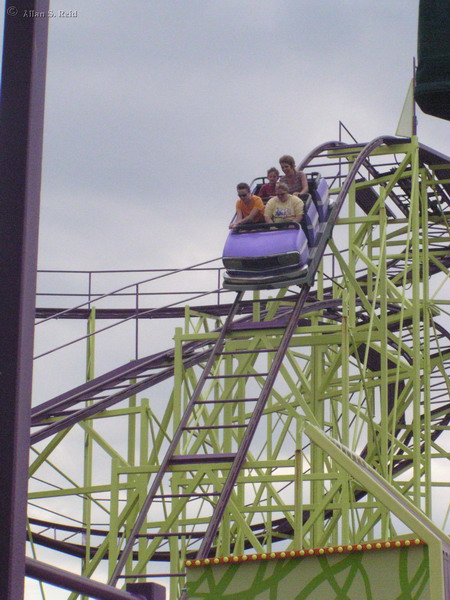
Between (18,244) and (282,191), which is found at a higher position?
(282,191)

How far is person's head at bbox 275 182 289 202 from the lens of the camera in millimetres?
12047

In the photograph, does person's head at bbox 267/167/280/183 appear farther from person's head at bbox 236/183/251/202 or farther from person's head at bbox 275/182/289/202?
person's head at bbox 275/182/289/202

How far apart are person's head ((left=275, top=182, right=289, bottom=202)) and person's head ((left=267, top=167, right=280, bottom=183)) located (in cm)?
72

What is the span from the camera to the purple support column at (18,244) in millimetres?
2236

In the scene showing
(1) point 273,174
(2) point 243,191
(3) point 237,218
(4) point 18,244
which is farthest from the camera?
(1) point 273,174

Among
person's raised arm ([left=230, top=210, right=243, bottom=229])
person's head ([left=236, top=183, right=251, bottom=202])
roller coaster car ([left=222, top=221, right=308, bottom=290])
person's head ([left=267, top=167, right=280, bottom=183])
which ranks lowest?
roller coaster car ([left=222, top=221, right=308, bottom=290])

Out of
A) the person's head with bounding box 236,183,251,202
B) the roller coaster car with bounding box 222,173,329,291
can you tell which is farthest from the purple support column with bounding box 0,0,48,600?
the person's head with bounding box 236,183,251,202

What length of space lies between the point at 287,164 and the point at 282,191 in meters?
0.72

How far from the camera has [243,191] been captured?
12359mm

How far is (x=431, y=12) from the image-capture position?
2.19m

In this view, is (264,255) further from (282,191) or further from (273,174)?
(273,174)

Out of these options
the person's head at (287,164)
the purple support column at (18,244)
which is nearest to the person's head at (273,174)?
the person's head at (287,164)

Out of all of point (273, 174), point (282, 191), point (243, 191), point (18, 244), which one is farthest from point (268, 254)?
point (18, 244)

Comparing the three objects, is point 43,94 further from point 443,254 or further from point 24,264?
point 443,254
